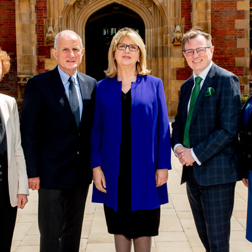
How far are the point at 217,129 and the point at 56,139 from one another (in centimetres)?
123

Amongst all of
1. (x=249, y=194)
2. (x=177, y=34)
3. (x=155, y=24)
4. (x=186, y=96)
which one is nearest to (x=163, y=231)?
(x=249, y=194)

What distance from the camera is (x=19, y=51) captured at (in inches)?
409

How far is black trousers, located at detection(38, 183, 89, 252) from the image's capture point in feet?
8.20

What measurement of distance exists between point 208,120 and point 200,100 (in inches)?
6.4

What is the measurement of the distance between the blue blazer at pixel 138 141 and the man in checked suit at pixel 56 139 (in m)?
0.16

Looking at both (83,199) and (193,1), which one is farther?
(193,1)

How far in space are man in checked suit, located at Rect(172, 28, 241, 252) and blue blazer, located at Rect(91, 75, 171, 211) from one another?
220 mm

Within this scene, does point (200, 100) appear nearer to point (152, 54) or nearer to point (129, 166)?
point (129, 166)

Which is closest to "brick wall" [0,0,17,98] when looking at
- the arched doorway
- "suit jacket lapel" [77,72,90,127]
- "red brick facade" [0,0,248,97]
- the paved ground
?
"red brick facade" [0,0,248,97]

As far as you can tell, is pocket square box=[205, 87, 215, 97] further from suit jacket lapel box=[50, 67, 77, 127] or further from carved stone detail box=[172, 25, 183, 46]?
carved stone detail box=[172, 25, 183, 46]

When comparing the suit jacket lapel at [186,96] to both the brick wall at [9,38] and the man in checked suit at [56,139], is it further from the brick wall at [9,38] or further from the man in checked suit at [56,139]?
the brick wall at [9,38]

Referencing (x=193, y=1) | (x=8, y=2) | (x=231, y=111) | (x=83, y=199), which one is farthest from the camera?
(x=8, y=2)

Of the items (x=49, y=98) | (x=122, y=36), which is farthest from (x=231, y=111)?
(x=49, y=98)

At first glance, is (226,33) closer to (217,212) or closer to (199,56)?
(199,56)
